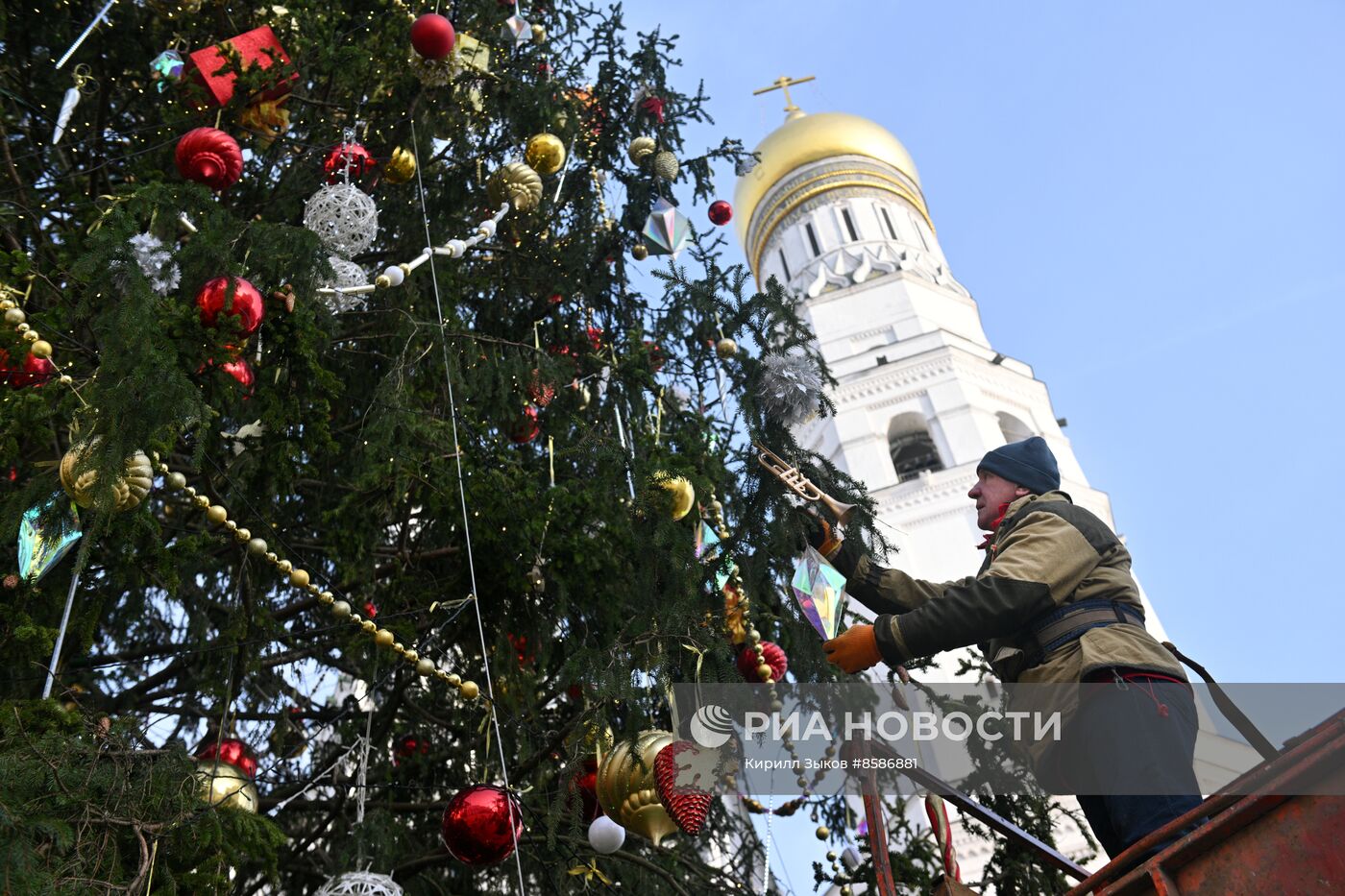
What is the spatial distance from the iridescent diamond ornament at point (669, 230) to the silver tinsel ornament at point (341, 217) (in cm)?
237

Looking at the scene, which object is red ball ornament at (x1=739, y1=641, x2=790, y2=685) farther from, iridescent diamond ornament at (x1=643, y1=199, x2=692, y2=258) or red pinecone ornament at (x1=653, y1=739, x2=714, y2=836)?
iridescent diamond ornament at (x1=643, y1=199, x2=692, y2=258)

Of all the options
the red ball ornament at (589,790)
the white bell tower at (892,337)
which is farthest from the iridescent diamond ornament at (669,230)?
the white bell tower at (892,337)

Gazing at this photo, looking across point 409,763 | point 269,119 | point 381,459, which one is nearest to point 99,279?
point 381,459

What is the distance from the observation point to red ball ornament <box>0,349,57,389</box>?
4.55 metres

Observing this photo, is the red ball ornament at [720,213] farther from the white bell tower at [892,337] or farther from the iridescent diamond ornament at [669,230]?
the white bell tower at [892,337]

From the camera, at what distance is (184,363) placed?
4.66 metres

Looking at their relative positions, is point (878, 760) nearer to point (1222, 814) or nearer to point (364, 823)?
point (1222, 814)

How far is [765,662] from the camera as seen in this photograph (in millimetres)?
6055

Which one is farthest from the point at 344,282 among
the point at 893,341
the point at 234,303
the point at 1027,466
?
the point at 893,341

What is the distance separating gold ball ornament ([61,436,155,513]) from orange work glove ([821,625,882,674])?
2.51 meters

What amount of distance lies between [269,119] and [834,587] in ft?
13.9

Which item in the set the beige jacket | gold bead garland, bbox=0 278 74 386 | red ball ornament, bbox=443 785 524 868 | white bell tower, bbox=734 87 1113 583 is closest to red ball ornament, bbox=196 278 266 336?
gold bead garland, bbox=0 278 74 386

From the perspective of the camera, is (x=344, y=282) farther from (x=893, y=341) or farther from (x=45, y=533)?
(x=893, y=341)

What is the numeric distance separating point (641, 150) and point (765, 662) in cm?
394
